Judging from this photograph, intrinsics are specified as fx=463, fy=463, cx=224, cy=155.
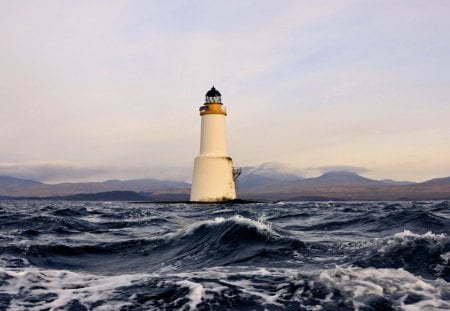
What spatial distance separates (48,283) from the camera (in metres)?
9.16

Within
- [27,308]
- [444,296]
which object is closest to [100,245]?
[27,308]

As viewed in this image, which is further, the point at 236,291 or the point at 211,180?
the point at 211,180

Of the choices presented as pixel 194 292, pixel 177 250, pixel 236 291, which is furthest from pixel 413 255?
pixel 177 250

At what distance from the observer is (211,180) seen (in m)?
50.3

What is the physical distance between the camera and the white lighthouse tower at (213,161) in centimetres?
5022

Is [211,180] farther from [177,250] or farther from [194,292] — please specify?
[194,292]

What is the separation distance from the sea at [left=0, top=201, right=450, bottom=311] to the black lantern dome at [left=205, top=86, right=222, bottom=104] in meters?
36.8

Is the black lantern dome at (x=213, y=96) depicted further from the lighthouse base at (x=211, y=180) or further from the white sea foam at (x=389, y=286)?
the white sea foam at (x=389, y=286)

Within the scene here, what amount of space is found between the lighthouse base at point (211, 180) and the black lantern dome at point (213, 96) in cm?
667

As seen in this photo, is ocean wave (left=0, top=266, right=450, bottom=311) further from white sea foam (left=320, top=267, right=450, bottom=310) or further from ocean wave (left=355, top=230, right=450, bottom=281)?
ocean wave (left=355, top=230, right=450, bottom=281)

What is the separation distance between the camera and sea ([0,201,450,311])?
Result: 24.2 ft

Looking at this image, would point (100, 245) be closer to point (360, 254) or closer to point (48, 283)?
point (48, 283)

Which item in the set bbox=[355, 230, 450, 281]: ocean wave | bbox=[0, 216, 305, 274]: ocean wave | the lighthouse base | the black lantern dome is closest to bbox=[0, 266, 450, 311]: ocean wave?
bbox=[355, 230, 450, 281]: ocean wave

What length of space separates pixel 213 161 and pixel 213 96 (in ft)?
26.1
